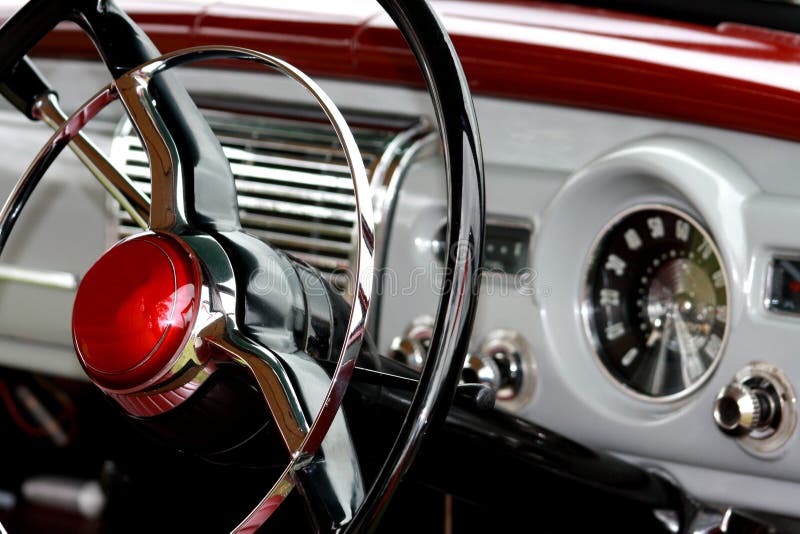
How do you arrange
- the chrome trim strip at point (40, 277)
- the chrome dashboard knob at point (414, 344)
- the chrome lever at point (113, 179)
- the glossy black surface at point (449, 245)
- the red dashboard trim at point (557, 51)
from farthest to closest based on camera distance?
Result: the chrome trim strip at point (40, 277) < the chrome dashboard knob at point (414, 344) < the red dashboard trim at point (557, 51) < the chrome lever at point (113, 179) < the glossy black surface at point (449, 245)

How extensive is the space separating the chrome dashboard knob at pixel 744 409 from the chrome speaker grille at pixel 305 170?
51cm

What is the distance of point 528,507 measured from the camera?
43.8 inches

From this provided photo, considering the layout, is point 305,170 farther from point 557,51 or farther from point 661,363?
point 661,363

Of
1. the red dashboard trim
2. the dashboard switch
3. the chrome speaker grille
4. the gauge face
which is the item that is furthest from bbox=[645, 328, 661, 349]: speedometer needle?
the chrome speaker grille

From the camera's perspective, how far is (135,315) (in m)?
0.88

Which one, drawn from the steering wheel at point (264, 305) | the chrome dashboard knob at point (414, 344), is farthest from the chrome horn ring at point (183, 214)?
the chrome dashboard knob at point (414, 344)

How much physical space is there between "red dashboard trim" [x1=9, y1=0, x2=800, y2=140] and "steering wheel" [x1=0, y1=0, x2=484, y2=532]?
1.32 ft

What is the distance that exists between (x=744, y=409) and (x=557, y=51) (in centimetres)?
47

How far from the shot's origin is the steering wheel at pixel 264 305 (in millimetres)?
842

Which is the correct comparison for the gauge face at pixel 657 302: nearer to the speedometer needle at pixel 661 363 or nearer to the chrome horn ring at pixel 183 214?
the speedometer needle at pixel 661 363

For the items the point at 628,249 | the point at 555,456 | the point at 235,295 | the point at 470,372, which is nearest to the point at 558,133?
the point at 628,249

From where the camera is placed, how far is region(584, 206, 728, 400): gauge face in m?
1.22

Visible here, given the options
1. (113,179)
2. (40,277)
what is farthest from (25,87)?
(40,277)

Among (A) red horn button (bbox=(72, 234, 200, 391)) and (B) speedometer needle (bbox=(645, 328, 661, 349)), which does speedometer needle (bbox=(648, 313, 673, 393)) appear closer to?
(B) speedometer needle (bbox=(645, 328, 661, 349))
